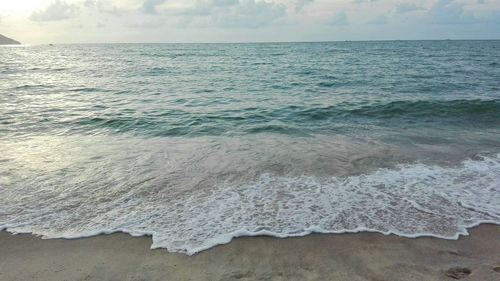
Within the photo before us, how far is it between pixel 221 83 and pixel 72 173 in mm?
17456

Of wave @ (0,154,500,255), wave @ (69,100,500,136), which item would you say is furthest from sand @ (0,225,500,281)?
wave @ (69,100,500,136)

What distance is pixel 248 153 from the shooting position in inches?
368

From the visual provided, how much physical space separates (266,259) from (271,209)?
59.0 inches

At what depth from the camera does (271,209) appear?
615 cm

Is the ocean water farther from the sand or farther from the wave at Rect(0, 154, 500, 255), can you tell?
the sand

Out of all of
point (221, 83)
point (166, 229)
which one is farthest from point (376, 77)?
point (166, 229)

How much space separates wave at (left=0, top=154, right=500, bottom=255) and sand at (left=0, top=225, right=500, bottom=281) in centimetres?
21

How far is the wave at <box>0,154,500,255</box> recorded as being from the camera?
545cm

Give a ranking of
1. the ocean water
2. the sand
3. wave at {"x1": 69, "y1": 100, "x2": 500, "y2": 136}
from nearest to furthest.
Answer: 1. the sand
2. the ocean water
3. wave at {"x1": 69, "y1": 100, "x2": 500, "y2": 136}

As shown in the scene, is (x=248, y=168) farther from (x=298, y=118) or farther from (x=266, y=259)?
(x=298, y=118)

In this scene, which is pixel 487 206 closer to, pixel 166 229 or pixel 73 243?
pixel 166 229

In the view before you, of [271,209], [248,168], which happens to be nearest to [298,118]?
[248,168]

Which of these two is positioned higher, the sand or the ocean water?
the ocean water

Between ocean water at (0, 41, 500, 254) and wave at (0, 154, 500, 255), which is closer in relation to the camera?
wave at (0, 154, 500, 255)
